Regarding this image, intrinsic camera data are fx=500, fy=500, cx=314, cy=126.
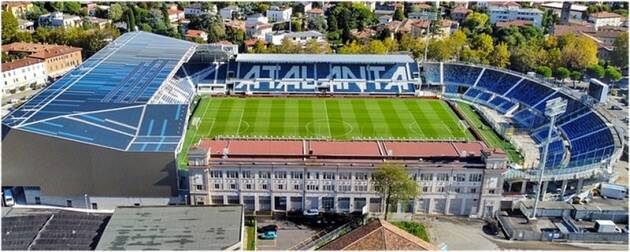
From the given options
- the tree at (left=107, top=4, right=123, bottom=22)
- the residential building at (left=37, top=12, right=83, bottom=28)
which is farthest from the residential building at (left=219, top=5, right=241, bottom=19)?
the residential building at (left=37, top=12, right=83, bottom=28)

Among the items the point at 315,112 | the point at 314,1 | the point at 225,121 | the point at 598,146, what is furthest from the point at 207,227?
the point at 314,1

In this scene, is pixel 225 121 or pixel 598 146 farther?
pixel 225 121

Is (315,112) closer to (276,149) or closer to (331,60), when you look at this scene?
(331,60)

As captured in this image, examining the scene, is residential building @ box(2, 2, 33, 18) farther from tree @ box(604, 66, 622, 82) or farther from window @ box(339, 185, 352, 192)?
tree @ box(604, 66, 622, 82)

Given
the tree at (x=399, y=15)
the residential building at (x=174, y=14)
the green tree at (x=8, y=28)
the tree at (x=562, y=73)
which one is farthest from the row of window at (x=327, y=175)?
the tree at (x=399, y=15)

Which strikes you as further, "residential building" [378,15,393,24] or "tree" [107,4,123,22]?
"residential building" [378,15,393,24]

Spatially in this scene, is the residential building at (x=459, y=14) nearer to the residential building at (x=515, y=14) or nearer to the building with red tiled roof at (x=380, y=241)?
the residential building at (x=515, y=14)
